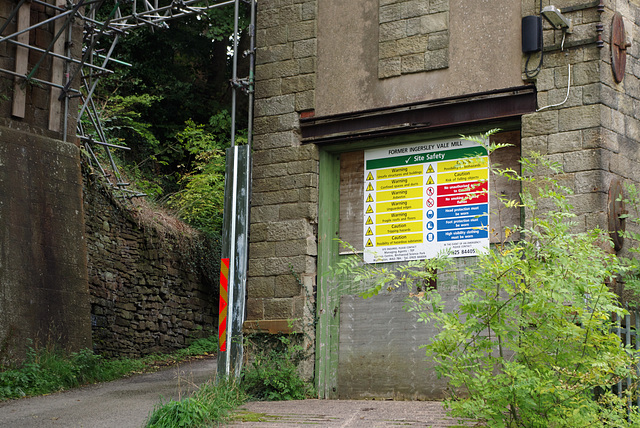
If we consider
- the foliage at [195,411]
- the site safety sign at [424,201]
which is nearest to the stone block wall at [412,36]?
the site safety sign at [424,201]

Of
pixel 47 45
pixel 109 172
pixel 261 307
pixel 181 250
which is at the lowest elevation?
pixel 261 307

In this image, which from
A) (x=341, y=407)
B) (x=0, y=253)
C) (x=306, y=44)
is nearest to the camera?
(x=341, y=407)

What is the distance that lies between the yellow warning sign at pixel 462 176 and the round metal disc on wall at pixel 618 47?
152 cm

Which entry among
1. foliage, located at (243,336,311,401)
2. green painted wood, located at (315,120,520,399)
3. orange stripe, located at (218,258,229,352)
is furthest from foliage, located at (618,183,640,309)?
orange stripe, located at (218,258,229,352)

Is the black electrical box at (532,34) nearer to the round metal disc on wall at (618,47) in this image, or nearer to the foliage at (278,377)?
the round metal disc on wall at (618,47)

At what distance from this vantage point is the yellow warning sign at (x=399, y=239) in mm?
8156

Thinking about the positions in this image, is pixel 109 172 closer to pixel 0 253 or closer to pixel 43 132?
pixel 43 132

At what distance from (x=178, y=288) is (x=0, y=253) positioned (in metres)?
5.61

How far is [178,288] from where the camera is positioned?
1606 cm

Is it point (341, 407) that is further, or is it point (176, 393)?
point (176, 393)

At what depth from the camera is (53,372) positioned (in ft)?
34.4

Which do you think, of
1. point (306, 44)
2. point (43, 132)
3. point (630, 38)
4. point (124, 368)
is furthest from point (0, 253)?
point (630, 38)

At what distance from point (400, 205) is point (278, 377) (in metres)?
2.20

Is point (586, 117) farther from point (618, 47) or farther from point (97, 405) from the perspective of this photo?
point (97, 405)
